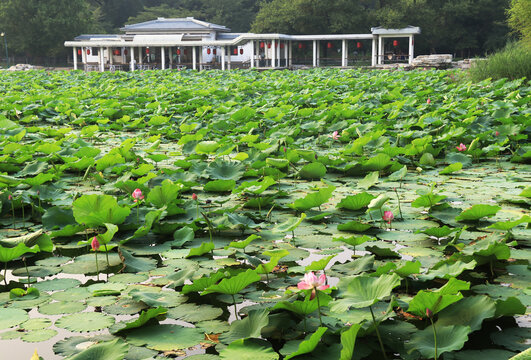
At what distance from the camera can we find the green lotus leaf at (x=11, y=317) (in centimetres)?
156

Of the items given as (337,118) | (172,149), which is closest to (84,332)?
(172,149)

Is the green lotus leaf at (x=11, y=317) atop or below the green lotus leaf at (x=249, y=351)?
below

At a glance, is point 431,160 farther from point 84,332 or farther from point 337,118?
point 84,332

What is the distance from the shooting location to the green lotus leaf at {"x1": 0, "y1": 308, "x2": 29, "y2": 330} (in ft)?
5.11

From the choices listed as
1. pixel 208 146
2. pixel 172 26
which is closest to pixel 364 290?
pixel 208 146

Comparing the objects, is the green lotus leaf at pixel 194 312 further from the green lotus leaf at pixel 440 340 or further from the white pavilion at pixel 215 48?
the white pavilion at pixel 215 48

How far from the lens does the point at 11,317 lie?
1.60 metres

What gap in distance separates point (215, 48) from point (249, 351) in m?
30.5

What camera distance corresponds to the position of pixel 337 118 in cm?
576

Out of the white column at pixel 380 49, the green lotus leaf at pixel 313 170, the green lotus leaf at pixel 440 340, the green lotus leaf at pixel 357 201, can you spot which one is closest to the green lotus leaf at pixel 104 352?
the green lotus leaf at pixel 440 340

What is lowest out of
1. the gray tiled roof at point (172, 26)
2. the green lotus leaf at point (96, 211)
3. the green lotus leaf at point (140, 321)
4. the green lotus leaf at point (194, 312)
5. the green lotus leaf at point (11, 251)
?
the green lotus leaf at point (194, 312)

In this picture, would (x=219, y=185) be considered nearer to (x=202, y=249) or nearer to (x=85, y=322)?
(x=202, y=249)

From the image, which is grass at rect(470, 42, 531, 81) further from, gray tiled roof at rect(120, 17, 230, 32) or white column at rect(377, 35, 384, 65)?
gray tiled roof at rect(120, 17, 230, 32)

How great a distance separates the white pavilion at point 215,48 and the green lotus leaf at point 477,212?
2402cm
